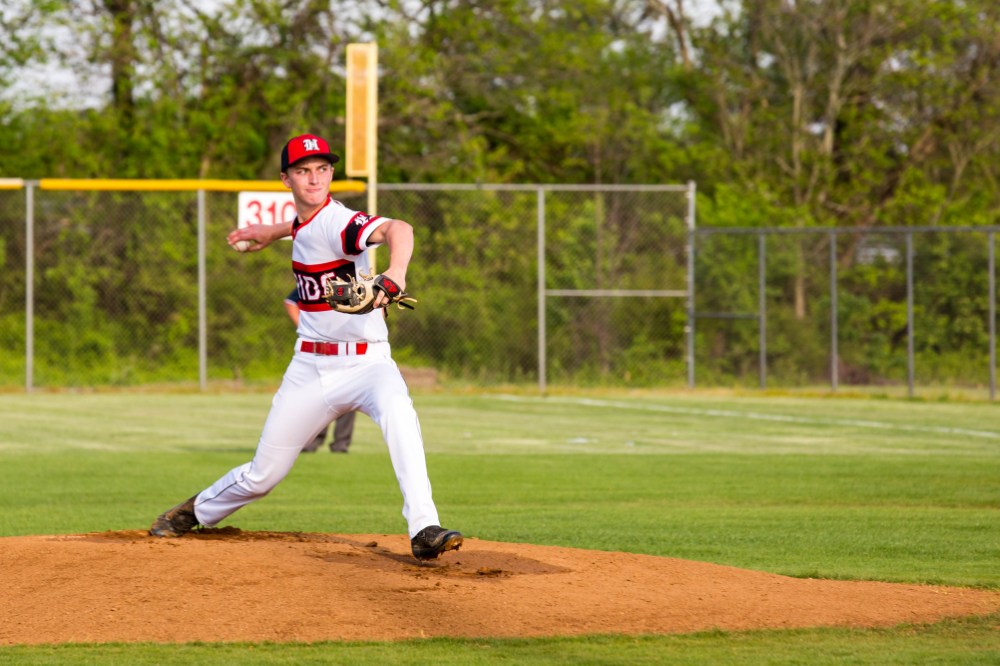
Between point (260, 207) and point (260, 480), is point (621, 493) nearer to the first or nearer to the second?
point (260, 480)

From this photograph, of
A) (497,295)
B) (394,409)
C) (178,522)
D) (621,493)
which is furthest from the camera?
(497,295)

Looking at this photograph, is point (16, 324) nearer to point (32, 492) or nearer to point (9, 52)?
point (9, 52)

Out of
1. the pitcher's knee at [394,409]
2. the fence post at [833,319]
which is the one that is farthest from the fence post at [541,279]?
the pitcher's knee at [394,409]

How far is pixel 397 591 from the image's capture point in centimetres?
476

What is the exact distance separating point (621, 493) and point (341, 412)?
154 inches

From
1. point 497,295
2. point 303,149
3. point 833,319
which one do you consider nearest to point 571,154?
point 497,295

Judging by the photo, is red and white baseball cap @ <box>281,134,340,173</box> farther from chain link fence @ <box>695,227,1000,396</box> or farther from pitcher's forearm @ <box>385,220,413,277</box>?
chain link fence @ <box>695,227,1000,396</box>

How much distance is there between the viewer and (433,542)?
501 centimetres

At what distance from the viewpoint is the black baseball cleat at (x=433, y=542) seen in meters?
5.00

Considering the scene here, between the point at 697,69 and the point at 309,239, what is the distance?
2495cm

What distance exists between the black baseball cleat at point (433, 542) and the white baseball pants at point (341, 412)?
0.05 metres

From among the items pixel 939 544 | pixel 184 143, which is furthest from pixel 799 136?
pixel 939 544

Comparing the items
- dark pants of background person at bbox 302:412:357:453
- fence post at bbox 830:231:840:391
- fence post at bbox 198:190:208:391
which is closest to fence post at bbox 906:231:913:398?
fence post at bbox 830:231:840:391

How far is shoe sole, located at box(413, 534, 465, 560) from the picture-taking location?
5.00m
